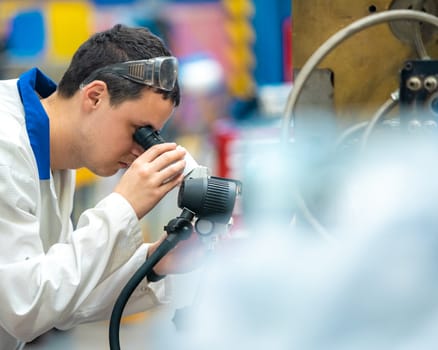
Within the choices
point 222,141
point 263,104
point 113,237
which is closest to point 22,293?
point 113,237

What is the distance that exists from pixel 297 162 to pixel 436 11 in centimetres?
30

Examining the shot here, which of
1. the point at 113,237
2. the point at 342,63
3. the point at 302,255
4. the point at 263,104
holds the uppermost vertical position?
the point at 342,63

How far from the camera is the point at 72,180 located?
1791 mm

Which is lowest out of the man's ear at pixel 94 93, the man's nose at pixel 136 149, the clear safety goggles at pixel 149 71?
the man's nose at pixel 136 149

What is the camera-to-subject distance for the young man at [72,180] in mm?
1339

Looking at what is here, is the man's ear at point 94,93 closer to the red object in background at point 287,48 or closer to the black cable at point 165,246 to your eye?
the black cable at point 165,246

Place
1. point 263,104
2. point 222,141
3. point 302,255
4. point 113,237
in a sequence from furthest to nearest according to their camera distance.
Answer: point 263,104 → point 222,141 → point 113,237 → point 302,255

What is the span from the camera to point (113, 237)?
1.35 meters

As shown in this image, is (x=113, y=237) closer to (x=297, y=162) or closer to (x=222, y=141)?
(x=297, y=162)

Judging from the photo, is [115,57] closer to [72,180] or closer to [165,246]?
[72,180]

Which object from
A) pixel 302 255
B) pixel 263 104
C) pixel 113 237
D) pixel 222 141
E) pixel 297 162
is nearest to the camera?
pixel 302 255

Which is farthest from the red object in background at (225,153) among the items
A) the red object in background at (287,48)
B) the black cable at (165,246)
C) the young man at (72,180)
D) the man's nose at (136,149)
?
the black cable at (165,246)

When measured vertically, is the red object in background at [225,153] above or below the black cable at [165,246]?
below

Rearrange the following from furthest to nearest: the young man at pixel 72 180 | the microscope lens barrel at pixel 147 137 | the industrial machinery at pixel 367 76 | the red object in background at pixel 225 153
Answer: the red object in background at pixel 225 153 → the microscope lens barrel at pixel 147 137 → the young man at pixel 72 180 → the industrial machinery at pixel 367 76
